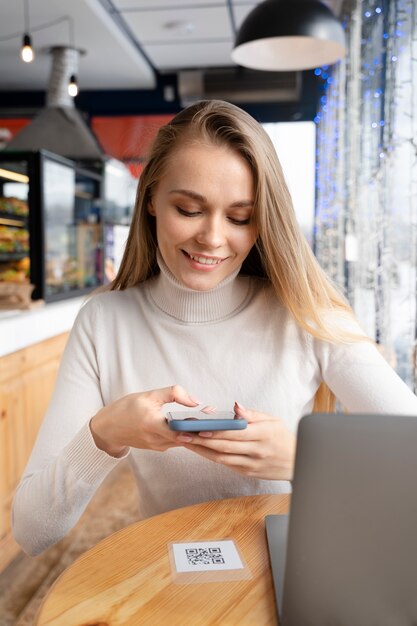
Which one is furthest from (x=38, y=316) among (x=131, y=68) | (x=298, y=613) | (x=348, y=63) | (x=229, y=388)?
(x=131, y=68)

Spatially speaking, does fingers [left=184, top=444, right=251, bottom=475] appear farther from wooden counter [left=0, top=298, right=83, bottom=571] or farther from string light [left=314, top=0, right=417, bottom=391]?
wooden counter [left=0, top=298, right=83, bottom=571]

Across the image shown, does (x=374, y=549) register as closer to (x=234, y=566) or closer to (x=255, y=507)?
(x=234, y=566)

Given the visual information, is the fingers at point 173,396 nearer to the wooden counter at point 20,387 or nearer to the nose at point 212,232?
the nose at point 212,232

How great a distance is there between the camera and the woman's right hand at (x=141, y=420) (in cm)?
93

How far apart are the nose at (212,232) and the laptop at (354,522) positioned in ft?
2.13

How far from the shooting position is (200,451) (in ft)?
3.12

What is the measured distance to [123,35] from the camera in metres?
5.31

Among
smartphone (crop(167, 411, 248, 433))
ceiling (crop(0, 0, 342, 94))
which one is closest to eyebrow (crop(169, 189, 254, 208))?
smartphone (crop(167, 411, 248, 433))

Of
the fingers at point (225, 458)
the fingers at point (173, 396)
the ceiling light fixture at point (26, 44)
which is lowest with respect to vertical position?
the fingers at point (225, 458)

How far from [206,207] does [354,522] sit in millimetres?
732

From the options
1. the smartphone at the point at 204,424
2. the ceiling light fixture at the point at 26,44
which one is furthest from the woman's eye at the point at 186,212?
the ceiling light fixture at the point at 26,44

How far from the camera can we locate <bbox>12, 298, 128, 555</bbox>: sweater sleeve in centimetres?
104

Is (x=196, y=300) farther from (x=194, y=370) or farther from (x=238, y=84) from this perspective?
(x=238, y=84)

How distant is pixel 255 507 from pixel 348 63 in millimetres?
3872
